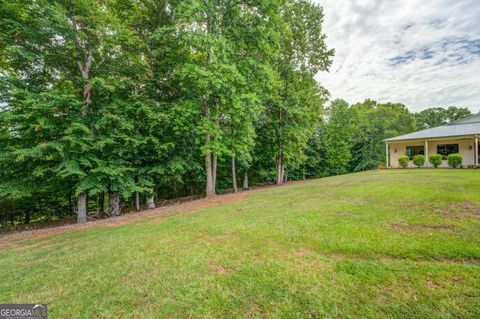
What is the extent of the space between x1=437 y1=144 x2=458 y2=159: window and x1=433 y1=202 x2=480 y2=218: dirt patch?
17.9 meters

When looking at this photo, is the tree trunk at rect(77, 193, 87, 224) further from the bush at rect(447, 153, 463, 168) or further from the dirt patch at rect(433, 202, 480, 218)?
the bush at rect(447, 153, 463, 168)

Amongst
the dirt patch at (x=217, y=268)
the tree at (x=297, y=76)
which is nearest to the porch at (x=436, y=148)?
the tree at (x=297, y=76)

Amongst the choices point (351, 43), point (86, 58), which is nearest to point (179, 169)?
point (86, 58)

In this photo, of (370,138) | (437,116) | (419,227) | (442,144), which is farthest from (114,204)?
(437,116)

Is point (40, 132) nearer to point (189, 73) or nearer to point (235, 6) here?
point (189, 73)

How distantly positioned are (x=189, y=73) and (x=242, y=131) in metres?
4.27

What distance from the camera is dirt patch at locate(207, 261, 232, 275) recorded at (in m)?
3.12

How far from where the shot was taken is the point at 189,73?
31.5 feet

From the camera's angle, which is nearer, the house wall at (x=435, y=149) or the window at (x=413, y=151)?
the house wall at (x=435, y=149)

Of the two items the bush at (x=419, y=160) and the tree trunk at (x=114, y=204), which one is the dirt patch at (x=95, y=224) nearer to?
the tree trunk at (x=114, y=204)

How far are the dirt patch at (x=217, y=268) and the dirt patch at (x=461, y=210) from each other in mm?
5418

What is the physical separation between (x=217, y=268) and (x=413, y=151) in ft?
83.2

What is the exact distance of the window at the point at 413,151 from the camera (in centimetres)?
2011

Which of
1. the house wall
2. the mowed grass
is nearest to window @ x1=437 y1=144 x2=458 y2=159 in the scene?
the house wall
